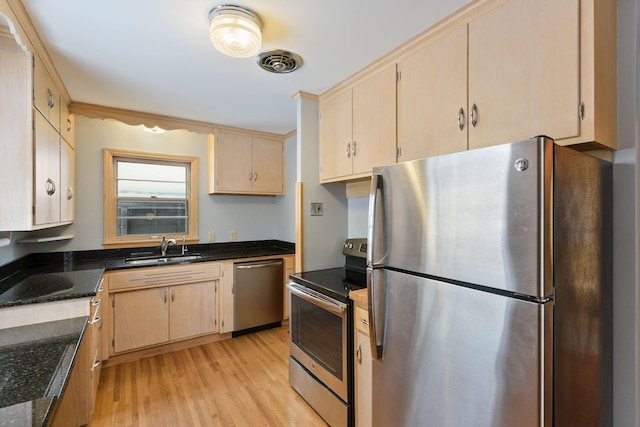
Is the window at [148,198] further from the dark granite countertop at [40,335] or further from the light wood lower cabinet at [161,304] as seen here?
the light wood lower cabinet at [161,304]

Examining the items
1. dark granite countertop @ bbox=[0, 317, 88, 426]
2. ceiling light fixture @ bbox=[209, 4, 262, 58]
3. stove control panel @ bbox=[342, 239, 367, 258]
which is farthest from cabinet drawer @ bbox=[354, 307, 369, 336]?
ceiling light fixture @ bbox=[209, 4, 262, 58]

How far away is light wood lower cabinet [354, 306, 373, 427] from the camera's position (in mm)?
1643

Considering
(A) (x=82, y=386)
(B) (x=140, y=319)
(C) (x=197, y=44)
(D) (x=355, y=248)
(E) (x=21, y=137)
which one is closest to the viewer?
(E) (x=21, y=137)

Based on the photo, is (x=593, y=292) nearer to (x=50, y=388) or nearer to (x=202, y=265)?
(x=50, y=388)

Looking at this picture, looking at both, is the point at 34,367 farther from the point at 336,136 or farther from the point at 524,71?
the point at 524,71

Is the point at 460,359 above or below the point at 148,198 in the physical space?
below

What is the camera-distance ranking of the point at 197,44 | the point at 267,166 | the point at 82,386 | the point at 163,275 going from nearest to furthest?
the point at 197,44, the point at 82,386, the point at 163,275, the point at 267,166

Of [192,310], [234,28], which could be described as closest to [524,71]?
[234,28]

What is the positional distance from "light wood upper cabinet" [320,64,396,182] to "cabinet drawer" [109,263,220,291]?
5.20 feet

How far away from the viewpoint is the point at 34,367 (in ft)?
3.54

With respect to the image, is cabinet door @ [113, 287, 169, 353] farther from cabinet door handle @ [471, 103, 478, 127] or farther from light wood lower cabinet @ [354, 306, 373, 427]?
cabinet door handle @ [471, 103, 478, 127]

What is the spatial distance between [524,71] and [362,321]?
4.60 feet

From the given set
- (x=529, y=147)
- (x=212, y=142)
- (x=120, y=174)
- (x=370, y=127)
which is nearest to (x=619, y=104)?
(x=529, y=147)

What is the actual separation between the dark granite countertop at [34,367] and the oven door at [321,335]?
1.23 metres
